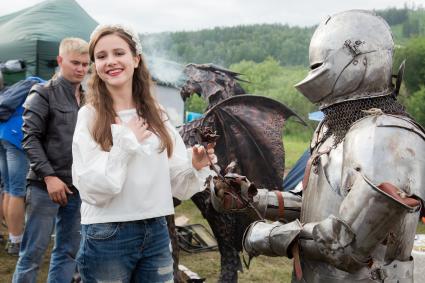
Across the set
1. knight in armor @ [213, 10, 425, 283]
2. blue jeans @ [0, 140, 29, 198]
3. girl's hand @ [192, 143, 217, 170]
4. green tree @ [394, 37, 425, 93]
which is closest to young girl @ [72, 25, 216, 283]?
girl's hand @ [192, 143, 217, 170]

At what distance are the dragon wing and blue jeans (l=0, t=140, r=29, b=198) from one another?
5.37 feet

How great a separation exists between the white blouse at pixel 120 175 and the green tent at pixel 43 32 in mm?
5281

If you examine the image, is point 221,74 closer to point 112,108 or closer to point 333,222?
point 112,108

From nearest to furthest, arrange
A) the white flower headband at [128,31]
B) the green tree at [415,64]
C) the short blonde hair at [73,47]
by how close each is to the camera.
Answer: the white flower headband at [128,31]
the short blonde hair at [73,47]
the green tree at [415,64]

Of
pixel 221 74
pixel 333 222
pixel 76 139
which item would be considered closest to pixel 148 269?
pixel 76 139

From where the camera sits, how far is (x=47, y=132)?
9.67 feet

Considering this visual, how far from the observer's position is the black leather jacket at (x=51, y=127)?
9.46ft

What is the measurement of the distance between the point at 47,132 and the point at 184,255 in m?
2.39

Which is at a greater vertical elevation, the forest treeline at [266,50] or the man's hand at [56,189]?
the man's hand at [56,189]

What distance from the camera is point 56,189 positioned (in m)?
2.79

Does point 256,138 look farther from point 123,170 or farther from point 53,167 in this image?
point 123,170

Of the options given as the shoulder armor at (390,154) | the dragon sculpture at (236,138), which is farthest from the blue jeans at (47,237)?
the shoulder armor at (390,154)

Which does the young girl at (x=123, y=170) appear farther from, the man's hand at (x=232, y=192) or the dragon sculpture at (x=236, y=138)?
the dragon sculpture at (x=236, y=138)

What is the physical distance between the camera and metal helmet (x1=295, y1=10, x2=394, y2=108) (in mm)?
2084
